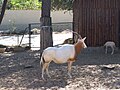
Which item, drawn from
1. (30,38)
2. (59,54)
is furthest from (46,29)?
(30,38)

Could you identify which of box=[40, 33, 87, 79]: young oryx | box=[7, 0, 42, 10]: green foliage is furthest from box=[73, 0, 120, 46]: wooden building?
box=[7, 0, 42, 10]: green foliage

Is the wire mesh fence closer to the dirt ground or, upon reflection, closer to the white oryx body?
the dirt ground

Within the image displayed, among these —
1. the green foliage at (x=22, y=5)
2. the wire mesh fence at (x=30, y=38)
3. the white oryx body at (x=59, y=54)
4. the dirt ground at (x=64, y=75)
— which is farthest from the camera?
the green foliage at (x=22, y=5)

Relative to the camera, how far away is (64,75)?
10578 millimetres

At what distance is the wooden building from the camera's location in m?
17.5

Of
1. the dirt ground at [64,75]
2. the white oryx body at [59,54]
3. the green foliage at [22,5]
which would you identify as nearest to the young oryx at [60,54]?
the white oryx body at [59,54]

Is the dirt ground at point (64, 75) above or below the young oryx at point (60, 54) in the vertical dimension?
below

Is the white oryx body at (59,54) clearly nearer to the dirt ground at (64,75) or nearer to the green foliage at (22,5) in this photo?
the dirt ground at (64,75)

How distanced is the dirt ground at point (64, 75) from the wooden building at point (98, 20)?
343 cm

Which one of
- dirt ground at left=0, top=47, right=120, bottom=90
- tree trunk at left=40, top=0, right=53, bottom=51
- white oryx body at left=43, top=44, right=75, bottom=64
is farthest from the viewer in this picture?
tree trunk at left=40, top=0, right=53, bottom=51

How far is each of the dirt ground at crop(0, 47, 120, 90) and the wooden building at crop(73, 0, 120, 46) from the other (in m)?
3.43

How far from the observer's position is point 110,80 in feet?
32.9

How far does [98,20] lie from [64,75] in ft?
24.7

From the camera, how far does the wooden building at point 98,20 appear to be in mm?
17500
